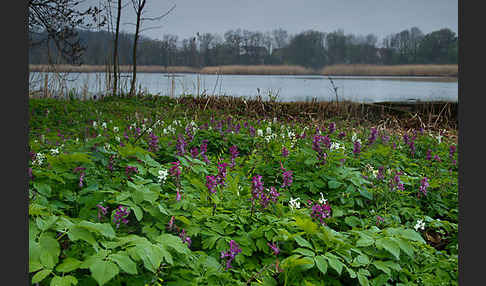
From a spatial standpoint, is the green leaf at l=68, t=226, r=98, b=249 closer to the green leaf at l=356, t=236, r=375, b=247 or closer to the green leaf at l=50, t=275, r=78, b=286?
the green leaf at l=50, t=275, r=78, b=286

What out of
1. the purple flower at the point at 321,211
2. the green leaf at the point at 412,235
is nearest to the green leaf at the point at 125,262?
the purple flower at the point at 321,211

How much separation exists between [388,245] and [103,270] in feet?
4.91

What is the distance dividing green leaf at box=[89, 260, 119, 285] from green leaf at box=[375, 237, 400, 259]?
1414 millimetres

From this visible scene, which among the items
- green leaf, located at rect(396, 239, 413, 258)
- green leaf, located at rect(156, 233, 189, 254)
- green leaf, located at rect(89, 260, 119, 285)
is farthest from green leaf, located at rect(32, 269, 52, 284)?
green leaf, located at rect(396, 239, 413, 258)

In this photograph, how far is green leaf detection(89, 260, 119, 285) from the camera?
1293 millimetres

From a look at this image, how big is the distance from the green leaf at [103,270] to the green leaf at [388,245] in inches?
55.7

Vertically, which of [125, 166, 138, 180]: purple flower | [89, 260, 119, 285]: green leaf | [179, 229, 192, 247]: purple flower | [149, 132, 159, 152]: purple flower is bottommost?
[179, 229, 192, 247]: purple flower

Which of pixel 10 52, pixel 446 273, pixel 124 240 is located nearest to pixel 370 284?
pixel 446 273

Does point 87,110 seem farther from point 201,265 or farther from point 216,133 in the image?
point 201,265

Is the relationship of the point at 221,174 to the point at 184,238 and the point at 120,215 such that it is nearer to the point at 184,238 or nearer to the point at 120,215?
the point at 184,238

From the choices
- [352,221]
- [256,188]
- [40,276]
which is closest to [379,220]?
[352,221]

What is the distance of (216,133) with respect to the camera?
446cm

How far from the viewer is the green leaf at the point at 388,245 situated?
1920mm

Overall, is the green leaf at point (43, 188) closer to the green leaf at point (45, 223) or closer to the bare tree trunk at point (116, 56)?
the green leaf at point (45, 223)
